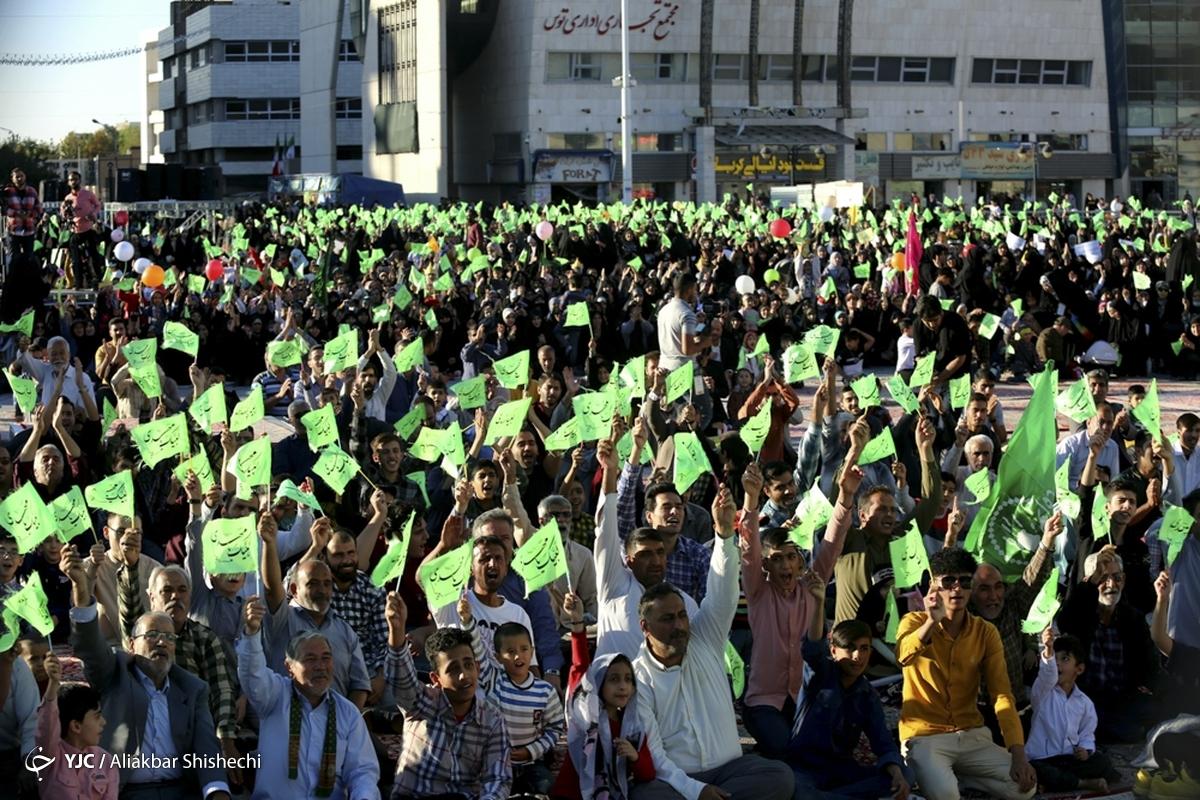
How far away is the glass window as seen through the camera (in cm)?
6719

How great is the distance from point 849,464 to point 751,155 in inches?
2434

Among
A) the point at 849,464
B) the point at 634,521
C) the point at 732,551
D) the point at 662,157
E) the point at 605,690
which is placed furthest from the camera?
the point at 662,157

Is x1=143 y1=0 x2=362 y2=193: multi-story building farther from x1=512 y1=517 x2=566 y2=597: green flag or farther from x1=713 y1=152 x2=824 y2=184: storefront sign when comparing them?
x1=512 y1=517 x2=566 y2=597: green flag

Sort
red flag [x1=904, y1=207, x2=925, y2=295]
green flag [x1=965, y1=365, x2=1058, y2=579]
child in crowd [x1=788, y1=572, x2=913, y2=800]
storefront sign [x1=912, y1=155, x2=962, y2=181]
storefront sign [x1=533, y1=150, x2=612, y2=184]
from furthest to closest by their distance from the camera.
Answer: storefront sign [x1=912, y1=155, x2=962, y2=181] < storefront sign [x1=533, y1=150, x2=612, y2=184] < red flag [x1=904, y1=207, x2=925, y2=295] < green flag [x1=965, y1=365, x2=1058, y2=579] < child in crowd [x1=788, y1=572, x2=913, y2=800]

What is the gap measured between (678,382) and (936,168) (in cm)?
6219

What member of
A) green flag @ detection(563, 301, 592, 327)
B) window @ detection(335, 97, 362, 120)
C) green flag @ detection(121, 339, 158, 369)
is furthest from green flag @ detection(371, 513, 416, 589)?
window @ detection(335, 97, 362, 120)

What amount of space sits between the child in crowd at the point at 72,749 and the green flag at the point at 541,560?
70.7 inches

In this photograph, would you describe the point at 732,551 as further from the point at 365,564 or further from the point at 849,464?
the point at 365,564

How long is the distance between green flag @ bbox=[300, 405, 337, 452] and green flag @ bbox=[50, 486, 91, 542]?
2006 millimetres

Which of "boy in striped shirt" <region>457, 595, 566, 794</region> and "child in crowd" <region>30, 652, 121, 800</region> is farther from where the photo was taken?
"boy in striped shirt" <region>457, 595, 566, 794</region>

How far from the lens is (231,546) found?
713 centimetres

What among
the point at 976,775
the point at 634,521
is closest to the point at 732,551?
the point at 976,775

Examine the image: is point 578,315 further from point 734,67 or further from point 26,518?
point 734,67

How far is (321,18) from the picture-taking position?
75062 millimetres
